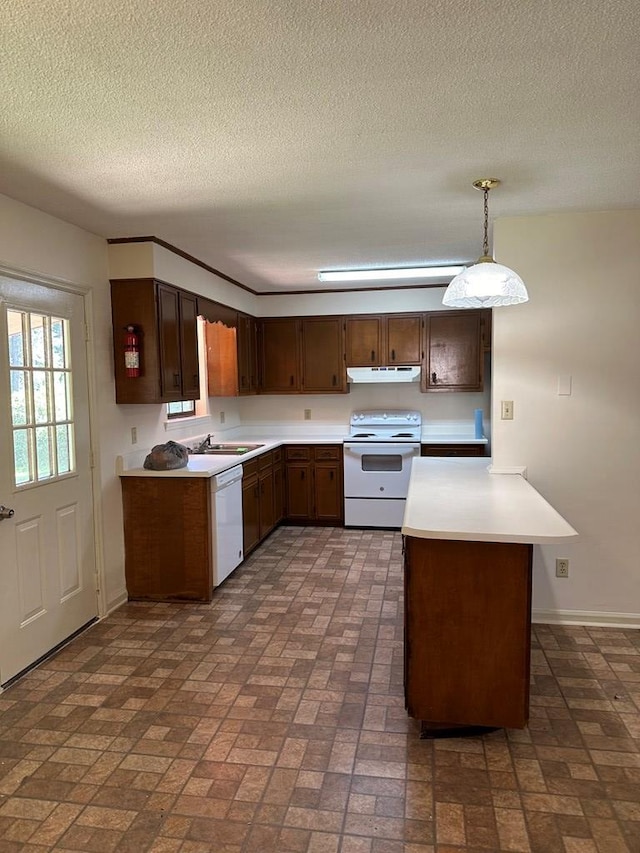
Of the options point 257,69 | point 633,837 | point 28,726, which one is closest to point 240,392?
point 28,726

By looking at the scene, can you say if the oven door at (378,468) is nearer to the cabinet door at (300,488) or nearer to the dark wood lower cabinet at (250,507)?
the cabinet door at (300,488)

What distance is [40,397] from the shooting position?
308 cm

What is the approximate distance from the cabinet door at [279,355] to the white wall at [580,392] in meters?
2.87

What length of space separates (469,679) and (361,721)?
524 millimetres

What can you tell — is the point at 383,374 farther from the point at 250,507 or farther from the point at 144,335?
the point at 144,335

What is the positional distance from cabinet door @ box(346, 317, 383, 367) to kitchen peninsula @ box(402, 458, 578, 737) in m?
3.58

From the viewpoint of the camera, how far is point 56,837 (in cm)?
186

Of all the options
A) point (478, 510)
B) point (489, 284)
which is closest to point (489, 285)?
point (489, 284)

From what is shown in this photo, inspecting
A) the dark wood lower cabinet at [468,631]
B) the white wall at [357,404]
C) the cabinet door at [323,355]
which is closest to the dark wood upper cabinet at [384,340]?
the cabinet door at [323,355]

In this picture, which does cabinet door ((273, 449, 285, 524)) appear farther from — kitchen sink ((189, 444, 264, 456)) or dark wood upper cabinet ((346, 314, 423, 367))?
dark wood upper cabinet ((346, 314, 423, 367))

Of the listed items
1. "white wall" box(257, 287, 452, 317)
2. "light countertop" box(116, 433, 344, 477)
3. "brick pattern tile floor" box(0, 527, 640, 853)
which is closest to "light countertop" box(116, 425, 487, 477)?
"light countertop" box(116, 433, 344, 477)

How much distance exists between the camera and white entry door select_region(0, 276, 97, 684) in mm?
2828

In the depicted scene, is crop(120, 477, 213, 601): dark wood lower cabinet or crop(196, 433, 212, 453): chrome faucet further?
crop(196, 433, 212, 453): chrome faucet

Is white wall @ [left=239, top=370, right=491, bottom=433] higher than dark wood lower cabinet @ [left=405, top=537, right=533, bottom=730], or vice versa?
white wall @ [left=239, top=370, right=491, bottom=433]
